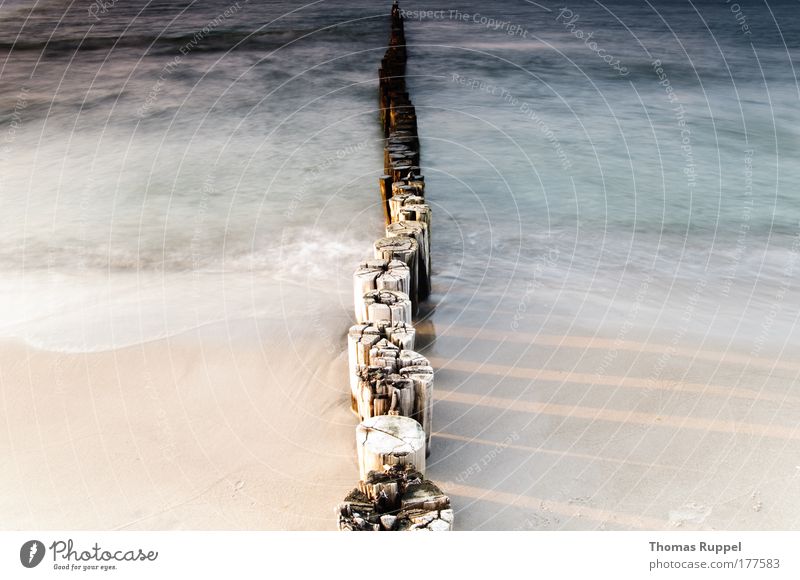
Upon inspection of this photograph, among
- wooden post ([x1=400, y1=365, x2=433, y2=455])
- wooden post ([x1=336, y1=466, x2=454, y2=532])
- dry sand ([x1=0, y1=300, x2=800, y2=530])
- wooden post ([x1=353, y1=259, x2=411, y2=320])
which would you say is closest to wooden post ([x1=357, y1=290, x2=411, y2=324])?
wooden post ([x1=353, y1=259, x2=411, y2=320])

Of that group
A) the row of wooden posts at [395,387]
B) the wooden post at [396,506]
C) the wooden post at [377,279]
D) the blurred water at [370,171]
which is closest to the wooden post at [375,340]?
the row of wooden posts at [395,387]

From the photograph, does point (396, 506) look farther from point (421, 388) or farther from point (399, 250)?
point (399, 250)

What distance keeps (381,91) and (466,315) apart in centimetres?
551

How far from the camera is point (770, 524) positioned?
3.53 m

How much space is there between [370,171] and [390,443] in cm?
514

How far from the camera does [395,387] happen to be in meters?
3.54

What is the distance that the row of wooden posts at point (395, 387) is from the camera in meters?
2.96

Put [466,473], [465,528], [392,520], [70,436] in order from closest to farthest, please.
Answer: [392,520] → [465,528] → [466,473] → [70,436]

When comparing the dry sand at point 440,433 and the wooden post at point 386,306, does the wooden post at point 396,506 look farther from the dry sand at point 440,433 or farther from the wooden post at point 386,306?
the wooden post at point 386,306

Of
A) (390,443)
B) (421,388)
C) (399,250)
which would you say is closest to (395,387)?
(421,388)

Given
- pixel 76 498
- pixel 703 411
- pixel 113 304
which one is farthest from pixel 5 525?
pixel 703 411

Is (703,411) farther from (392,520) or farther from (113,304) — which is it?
(113,304)

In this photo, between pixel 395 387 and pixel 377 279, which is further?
pixel 377 279

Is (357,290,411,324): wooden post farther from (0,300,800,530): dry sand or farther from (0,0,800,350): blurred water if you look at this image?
(0,0,800,350): blurred water
